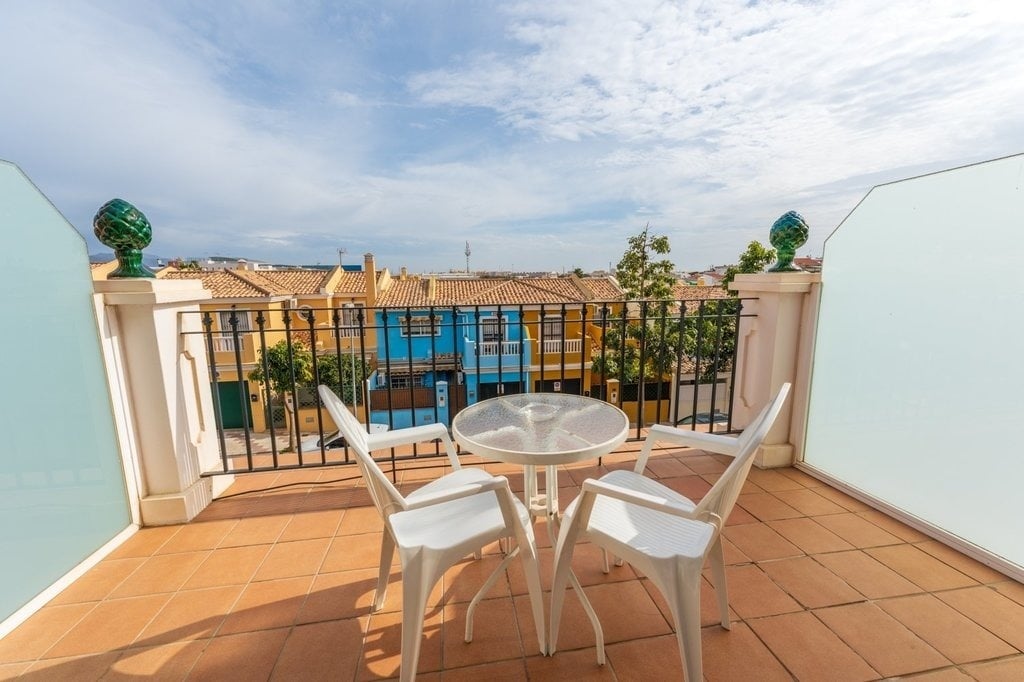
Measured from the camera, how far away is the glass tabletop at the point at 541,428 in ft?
4.38

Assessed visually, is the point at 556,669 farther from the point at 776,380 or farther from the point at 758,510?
the point at 776,380

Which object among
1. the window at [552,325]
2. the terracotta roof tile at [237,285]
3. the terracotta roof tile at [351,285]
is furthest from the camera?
the terracotta roof tile at [351,285]

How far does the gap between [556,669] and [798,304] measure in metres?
2.57

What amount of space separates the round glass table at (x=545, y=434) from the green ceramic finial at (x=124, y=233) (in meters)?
1.82

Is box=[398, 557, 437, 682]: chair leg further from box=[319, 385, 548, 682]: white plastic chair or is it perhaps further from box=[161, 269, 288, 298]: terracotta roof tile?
box=[161, 269, 288, 298]: terracotta roof tile

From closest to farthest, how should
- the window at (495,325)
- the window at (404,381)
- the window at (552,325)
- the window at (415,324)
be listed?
the window at (415,324), the window at (495,325), the window at (552,325), the window at (404,381)

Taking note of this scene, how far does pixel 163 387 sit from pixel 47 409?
409 mm

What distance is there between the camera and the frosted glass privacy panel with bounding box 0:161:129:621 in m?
1.45

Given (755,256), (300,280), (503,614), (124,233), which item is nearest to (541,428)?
(503,614)

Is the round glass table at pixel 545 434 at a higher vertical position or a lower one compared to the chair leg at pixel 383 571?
higher

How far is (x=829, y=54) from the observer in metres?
2.42

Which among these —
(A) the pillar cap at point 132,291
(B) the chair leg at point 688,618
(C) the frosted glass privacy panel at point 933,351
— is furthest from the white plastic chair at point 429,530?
(C) the frosted glass privacy panel at point 933,351

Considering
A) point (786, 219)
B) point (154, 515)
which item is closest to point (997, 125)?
point (786, 219)

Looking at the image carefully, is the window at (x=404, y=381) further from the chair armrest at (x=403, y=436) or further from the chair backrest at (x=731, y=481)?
the chair backrest at (x=731, y=481)
